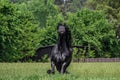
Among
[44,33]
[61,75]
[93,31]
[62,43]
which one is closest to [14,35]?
[44,33]

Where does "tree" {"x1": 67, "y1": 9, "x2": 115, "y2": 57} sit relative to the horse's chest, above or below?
below

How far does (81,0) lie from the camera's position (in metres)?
99.4

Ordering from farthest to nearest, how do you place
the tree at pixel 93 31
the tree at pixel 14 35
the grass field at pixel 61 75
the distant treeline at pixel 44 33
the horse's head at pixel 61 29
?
the tree at pixel 93 31, the distant treeline at pixel 44 33, the tree at pixel 14 35, the horse's head at pixel 61 29, the grass field at pixel 61 75

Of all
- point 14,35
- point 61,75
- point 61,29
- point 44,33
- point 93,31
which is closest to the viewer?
point 61,75

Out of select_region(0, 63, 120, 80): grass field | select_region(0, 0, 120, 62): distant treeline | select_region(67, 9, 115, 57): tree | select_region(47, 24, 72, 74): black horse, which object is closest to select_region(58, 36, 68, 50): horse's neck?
select_region(47, 24, 72, 74): black horse

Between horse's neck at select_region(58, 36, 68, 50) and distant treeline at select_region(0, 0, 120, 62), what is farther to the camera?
distant treeline at select_region(0, 0, 120, 62)

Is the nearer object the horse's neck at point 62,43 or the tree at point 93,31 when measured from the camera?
the horse's neck at point 62,43

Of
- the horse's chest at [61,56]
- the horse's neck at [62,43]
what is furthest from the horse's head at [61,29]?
the horse's chest at [61,56]

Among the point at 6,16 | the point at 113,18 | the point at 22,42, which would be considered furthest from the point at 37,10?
the point at 6,16

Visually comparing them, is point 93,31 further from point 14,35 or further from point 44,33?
point 14,35

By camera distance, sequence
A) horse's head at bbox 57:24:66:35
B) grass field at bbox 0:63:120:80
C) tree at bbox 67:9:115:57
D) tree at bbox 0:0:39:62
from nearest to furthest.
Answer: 1. grass field at bbox 0:63:120:80
2. horse's head at bbox 57:24:66:35
3. tree at bbox 0:0:39:62
4. tree at bbox 67:9:115:57

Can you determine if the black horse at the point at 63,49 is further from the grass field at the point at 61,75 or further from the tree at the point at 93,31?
the tree at the point at 93,31

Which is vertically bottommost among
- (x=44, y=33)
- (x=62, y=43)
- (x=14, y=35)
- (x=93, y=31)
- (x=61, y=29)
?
(x=44, y=33)

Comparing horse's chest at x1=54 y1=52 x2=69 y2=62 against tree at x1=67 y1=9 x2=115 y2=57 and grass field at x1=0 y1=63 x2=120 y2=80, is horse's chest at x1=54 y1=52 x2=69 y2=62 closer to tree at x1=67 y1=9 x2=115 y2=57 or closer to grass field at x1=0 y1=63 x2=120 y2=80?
grass field at x1=0 y1=63 x2=120 y2=80
